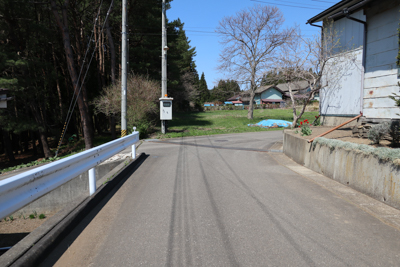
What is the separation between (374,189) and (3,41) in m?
27.0

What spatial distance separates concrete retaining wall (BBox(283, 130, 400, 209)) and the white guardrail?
5.40 meters

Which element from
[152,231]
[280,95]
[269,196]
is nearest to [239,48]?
[269,196]

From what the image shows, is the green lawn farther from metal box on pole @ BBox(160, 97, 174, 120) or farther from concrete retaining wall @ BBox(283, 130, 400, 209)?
concrete retaining wall @ BBox(283, 130, 400, 209)

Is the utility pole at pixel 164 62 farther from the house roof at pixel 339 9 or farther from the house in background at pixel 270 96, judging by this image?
the house in background at pixel 270 96

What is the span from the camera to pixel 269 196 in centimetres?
591

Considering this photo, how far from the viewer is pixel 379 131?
7430 mm

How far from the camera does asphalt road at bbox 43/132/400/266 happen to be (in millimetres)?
3361

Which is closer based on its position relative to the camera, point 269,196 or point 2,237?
point 2,237

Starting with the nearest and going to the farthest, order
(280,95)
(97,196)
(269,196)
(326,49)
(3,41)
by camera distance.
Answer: (97,196) < (269,196) < (326,49) < (3,41) < (280,95)

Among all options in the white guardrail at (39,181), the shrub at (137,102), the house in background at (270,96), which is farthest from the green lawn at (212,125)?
the house in background at (270,96)

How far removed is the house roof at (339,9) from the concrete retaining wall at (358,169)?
5.12 m

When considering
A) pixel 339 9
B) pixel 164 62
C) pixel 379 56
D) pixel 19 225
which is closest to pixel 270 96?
pixel 164 62

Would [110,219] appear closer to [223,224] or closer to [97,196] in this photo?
[97,196]

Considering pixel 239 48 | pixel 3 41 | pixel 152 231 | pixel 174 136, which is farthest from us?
pixel 239 48
